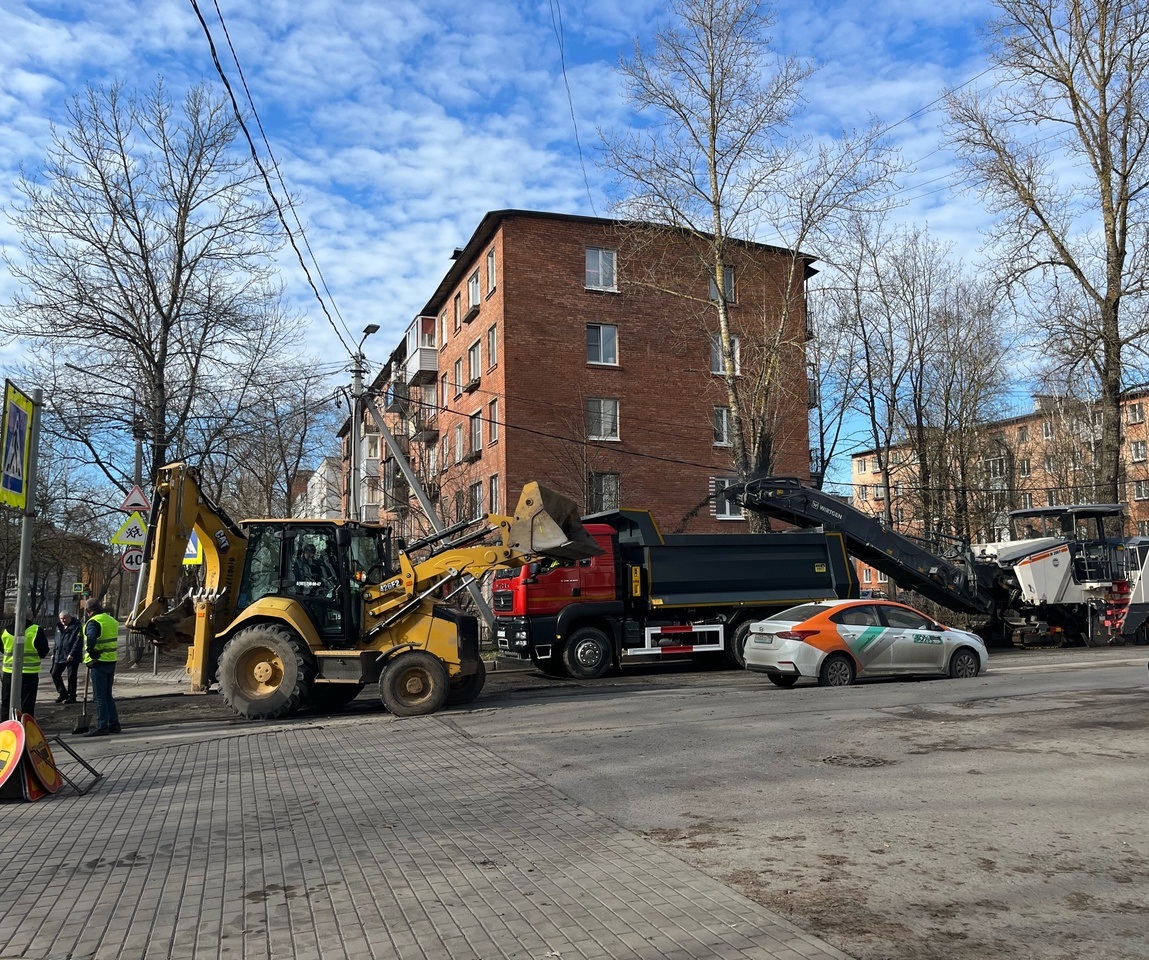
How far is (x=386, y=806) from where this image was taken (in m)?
7.79

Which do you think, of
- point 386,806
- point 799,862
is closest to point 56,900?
point 386,806

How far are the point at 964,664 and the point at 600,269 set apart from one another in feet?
74.0

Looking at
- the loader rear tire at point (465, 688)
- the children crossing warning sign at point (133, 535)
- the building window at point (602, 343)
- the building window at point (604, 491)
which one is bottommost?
the loader rear tire at point (465, 688)

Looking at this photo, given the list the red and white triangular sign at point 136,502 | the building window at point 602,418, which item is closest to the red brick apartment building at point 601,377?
the building window at point 602,418

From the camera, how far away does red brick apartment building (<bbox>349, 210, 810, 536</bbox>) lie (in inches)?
1347

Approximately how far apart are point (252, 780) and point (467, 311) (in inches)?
1238

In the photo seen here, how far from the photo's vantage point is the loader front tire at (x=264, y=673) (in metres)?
13.3

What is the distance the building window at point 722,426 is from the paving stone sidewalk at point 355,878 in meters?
28.6

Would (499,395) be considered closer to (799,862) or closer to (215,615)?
(215,615)

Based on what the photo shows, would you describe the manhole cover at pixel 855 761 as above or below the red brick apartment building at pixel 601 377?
below

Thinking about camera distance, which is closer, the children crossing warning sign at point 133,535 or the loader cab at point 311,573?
the loader cab at point 311,573

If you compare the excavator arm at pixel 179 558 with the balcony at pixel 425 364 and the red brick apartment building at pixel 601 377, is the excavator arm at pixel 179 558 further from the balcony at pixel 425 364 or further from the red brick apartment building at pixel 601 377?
the balcony at pixel 425 364

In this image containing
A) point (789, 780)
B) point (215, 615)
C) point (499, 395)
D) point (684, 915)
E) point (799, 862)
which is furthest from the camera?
point (499, 395)

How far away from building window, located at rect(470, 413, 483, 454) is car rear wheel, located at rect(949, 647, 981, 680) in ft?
73.6
